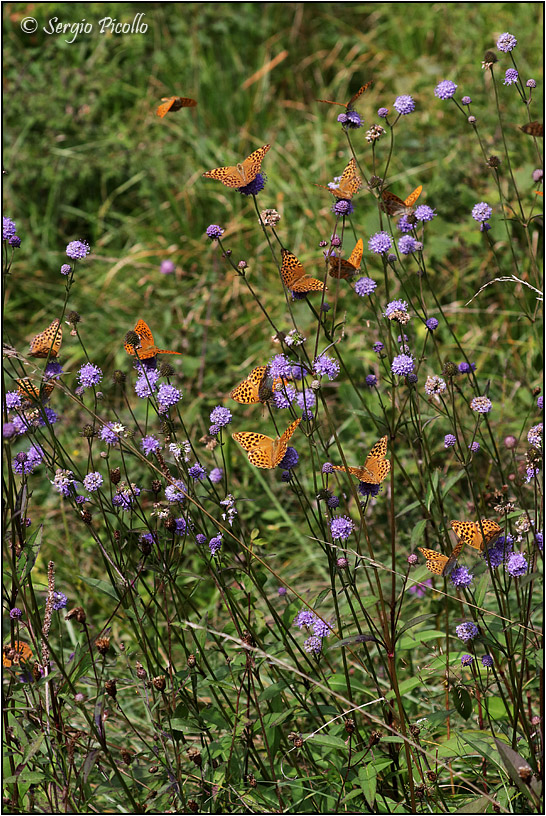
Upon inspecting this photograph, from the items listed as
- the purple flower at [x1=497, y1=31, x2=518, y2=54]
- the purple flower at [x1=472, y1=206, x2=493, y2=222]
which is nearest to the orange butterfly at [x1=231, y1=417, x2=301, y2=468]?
the purple flower at [x1=472, y1=206, x2=493, y2=222]

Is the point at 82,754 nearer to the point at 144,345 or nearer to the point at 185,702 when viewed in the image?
the point at 185,702

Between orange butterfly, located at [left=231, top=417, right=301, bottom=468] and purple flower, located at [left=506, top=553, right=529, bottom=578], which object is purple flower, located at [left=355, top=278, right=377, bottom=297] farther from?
purple flower, located at [left=506, top=553, right=529, bottom=578]

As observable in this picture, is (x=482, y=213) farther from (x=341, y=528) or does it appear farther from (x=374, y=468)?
(x=341, y=528)

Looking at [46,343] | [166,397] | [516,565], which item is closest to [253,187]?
[166,397]

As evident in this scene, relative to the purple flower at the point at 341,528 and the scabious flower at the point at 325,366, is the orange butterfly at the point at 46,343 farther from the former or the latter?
the purple flower at the point at 341,528

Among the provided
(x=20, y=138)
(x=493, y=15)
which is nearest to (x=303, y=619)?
(x=20, y=138)

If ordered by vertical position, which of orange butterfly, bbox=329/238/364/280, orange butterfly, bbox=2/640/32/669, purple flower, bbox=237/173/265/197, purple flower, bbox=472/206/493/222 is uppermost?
purple flower, bbox=472/206/493/222
